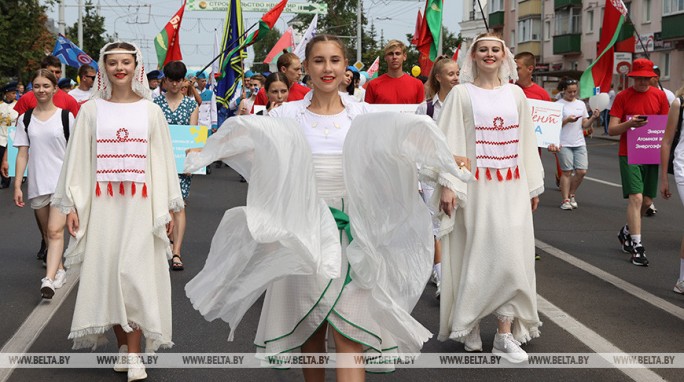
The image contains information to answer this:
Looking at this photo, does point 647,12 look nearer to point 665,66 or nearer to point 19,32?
point 665,66

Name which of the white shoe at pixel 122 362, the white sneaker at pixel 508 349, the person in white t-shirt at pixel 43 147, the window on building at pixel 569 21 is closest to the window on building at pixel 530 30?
the window on building at pixel 569 21

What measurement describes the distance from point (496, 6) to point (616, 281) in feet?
236

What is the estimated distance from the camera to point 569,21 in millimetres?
64562

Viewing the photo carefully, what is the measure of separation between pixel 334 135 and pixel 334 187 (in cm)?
26

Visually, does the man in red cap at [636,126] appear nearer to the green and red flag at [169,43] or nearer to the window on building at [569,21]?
the green and red flag at [169,43]

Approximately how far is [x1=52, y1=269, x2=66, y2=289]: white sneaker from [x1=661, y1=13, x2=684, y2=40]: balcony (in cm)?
4259

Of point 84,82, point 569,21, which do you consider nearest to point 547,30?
point 569,21

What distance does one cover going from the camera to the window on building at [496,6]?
77.5 meters

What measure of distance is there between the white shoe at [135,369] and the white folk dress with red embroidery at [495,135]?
2260mm

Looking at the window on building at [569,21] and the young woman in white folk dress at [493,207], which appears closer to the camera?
the young woman in white folk dress at [493,207]

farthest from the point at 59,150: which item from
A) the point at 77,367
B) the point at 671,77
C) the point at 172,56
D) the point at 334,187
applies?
the point at 671,77

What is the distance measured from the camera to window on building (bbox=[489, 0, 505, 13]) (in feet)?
254

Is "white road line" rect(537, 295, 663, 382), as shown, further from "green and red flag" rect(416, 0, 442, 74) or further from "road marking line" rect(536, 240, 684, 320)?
"green and red flag" rect(416, 0, 442, 74)

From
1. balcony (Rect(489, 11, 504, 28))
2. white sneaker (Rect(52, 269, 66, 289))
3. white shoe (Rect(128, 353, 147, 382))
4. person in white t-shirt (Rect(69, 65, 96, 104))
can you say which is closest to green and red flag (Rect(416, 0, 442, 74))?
person in white t-shirt (Rect(69, 65, 96, 104))
